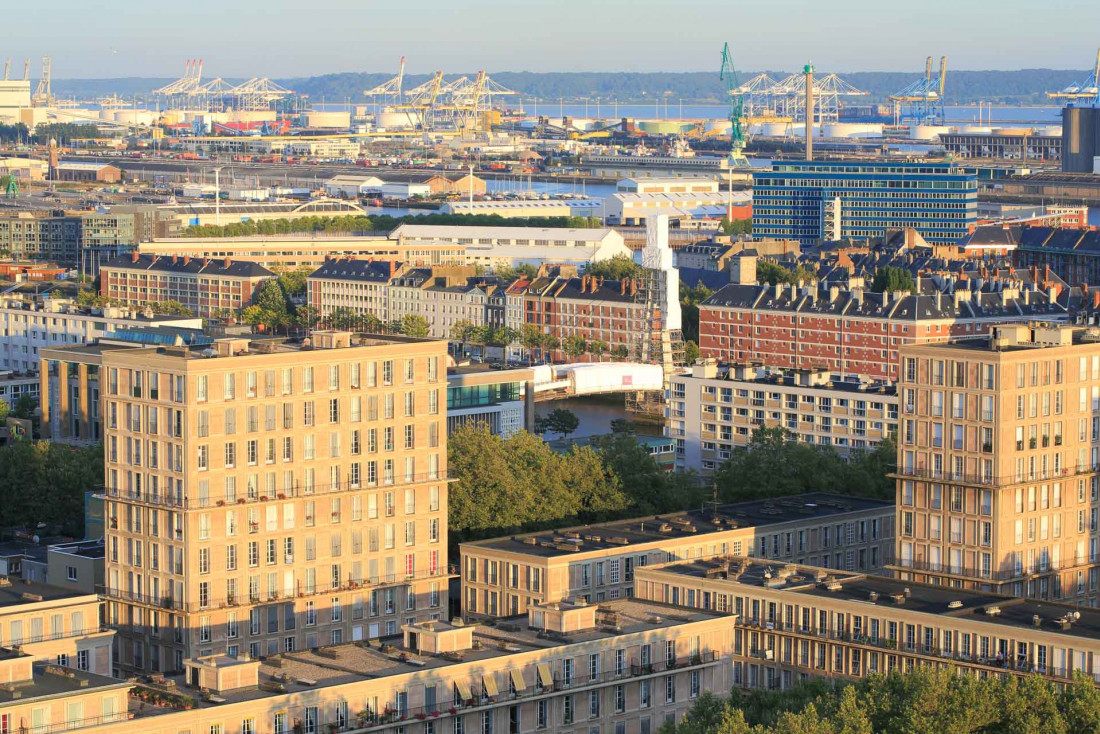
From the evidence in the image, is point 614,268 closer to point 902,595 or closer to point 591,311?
point 591,311

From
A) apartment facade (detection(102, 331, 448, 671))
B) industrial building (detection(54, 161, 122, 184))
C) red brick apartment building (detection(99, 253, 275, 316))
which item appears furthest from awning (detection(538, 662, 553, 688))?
industrial building (detection(54, 161, 122, 184))

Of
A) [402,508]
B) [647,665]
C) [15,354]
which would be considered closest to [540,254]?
[15,354]

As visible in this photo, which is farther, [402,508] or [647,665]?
[402,508]

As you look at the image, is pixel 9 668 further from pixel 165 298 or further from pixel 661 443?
pixel 165 298

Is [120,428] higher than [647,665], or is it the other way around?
[120,428]

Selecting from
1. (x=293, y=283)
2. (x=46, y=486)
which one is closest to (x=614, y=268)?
(x=293, y=283)

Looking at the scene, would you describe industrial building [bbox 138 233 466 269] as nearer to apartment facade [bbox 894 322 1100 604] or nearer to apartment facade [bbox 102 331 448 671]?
apartment facade [bbox 102 331 448 671]

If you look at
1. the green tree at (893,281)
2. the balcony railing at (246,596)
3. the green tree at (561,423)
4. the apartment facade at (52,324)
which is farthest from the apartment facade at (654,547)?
the green tree at (893,281)
